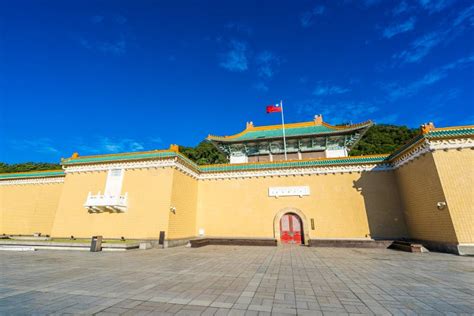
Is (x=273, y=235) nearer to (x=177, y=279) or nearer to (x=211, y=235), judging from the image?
(x=211, y=235)

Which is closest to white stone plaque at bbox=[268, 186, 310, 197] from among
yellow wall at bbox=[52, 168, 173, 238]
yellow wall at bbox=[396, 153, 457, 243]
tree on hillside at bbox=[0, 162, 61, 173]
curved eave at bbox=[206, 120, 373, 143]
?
curved eave at bbox=[206, 120, 373, 143]

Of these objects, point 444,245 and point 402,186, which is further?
point 402,186

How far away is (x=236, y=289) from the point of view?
4594mm

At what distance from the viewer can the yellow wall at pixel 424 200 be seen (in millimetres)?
9781

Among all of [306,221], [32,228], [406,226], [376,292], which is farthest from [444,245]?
Result: [32,228]

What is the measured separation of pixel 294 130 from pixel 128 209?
1641cm

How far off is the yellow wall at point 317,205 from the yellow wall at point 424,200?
0.98 metres

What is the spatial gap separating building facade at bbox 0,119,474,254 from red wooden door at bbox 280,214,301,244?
0.07 m

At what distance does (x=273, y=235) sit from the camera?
48.4 ft

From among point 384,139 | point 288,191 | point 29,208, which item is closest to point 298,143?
point 288,191

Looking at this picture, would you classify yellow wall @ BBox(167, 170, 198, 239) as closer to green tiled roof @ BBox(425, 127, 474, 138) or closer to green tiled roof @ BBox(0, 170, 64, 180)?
green tiled roof @ BBox(0, 170, 64, 180)

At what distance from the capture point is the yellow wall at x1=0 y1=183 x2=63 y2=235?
16453 mm

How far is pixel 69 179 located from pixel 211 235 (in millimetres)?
11248

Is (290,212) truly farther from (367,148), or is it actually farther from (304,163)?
(367,148)
